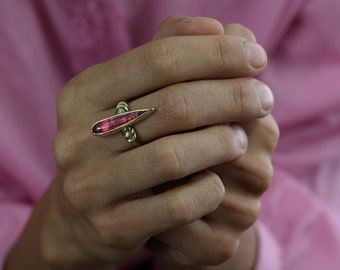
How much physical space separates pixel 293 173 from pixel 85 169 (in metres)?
0.49

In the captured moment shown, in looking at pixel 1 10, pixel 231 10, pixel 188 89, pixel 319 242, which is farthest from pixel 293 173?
pixel 1 10

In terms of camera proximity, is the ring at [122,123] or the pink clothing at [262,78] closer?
the ring at [122,123]

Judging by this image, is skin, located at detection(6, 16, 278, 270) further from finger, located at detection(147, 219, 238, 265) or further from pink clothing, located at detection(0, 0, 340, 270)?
pink clothing, located at detection(0, 0, 340, 270)

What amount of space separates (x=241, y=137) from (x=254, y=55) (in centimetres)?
9

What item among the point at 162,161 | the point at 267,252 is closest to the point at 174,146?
the point at 162,161

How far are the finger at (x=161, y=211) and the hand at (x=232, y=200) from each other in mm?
48

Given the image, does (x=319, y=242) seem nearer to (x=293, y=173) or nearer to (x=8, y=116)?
(x=293, y=173)

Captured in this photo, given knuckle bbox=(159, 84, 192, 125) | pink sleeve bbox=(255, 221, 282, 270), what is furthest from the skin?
pink sleeve bbox=(255, 221, 282, 270)

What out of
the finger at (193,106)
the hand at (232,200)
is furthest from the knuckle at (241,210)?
the finger at (193,106)

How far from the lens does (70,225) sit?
0.56 meters

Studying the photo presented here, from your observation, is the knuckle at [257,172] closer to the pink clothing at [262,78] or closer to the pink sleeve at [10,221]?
the pink clothing at [262,78]

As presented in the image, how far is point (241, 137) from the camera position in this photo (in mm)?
508

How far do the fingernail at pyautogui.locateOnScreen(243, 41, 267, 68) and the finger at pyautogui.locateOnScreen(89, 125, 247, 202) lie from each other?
8cm

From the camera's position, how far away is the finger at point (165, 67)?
0.47 m
